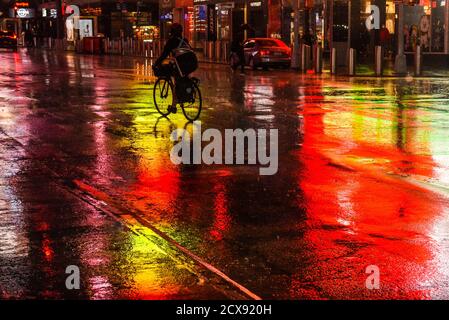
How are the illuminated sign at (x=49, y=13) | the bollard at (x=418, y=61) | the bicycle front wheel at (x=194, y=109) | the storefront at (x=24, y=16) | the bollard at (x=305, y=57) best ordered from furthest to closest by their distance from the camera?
the storefront at (x=24, y=16) < the illuminated sign at (x=49, y=13) < the bollard at (x=305, y=57) < the bollard at (x=418, y=61) < the bicycle front wheel at (x=194, y=109)

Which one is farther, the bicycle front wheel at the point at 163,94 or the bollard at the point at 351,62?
the bollard at the point at 351,62

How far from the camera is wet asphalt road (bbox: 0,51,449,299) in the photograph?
19.4 feet

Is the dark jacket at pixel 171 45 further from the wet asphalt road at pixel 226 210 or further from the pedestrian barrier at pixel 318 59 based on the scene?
the pedestrian barrier at pixel 318 59

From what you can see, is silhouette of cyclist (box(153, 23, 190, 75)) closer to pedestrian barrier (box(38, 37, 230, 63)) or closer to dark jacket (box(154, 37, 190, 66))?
dark jacket (box(154, 37, 190, 66))

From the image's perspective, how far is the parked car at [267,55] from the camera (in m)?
34.6

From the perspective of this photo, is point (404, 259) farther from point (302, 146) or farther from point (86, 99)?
point (86, 99)

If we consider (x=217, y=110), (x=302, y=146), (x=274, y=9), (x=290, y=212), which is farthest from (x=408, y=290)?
(x=274, y=9)

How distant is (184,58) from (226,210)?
27.1 ft

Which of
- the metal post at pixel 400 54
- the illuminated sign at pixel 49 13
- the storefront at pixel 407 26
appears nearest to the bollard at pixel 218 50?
the storefront at pixel 407 26

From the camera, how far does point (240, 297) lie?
18.0ft

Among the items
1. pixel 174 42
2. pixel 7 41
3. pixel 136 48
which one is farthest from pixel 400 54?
pixel 7 41

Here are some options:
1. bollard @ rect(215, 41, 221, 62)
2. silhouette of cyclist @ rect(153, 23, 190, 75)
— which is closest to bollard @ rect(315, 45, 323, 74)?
bollard @ rect(215, 41, 221, 62)
